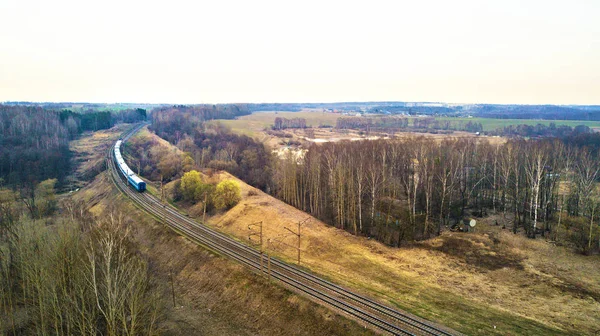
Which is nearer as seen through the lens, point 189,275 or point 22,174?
point 189,275

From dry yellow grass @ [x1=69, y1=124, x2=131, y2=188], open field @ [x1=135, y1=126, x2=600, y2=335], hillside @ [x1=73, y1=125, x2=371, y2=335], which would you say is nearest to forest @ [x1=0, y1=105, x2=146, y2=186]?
dry yellow grass @ [x1=69, y1=124, x2=131, y2=188]

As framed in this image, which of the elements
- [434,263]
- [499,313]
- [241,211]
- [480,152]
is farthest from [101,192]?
[480,152]

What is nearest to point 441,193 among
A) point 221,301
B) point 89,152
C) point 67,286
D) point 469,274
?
point 469,274

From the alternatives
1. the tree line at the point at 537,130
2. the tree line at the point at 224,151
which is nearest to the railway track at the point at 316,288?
the tree line at the point at 224,151

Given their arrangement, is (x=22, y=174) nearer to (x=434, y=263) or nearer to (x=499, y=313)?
(x=434, y=263)

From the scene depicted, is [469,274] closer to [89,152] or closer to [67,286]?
[67,286]

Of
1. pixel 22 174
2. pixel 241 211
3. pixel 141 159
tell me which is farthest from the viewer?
pixel 141 159

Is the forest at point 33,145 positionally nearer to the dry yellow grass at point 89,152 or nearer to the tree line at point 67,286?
the dry yellow grass at point 89,152
